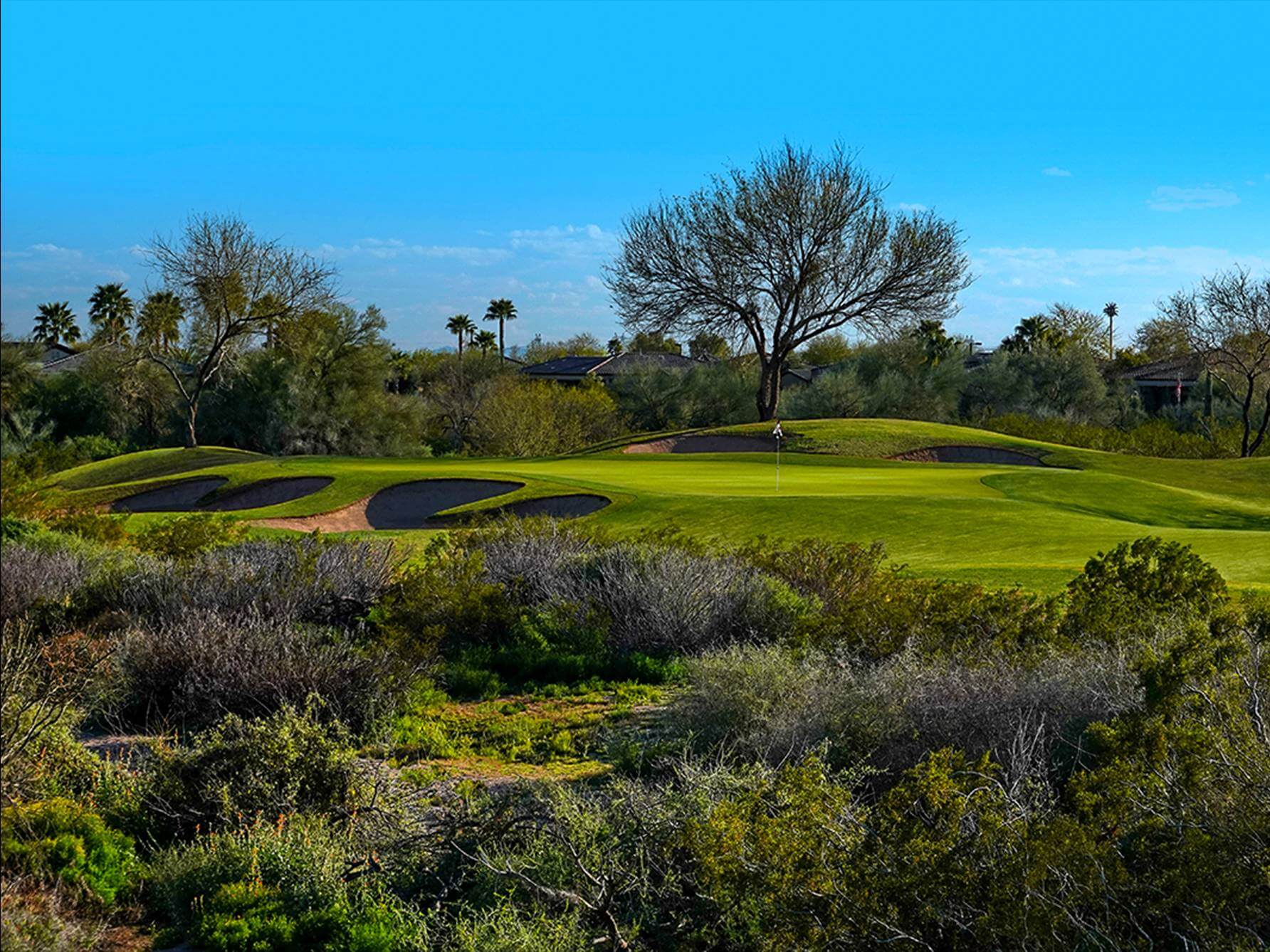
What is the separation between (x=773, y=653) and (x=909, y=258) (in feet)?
131

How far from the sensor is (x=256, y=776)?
23.3 ft

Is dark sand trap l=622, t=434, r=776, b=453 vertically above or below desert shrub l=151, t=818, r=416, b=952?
above

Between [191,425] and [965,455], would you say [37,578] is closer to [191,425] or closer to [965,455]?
[965,455]

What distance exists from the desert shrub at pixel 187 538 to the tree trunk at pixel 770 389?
3284 centimetres

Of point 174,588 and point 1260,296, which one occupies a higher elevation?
point 1260,296

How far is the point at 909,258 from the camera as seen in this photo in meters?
46.4

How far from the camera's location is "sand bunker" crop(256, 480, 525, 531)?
22781mm

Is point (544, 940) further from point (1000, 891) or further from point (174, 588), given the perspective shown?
point (174, 588)

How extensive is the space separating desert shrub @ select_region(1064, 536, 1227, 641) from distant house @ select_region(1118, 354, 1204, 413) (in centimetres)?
5778

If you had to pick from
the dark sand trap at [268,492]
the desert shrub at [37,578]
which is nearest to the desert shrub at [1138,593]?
the desert shrub at [37,578]

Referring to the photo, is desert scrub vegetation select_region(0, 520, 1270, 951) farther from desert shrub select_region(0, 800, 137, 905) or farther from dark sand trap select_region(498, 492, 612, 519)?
dark sand trap select_region(498, 492, 612, 519)

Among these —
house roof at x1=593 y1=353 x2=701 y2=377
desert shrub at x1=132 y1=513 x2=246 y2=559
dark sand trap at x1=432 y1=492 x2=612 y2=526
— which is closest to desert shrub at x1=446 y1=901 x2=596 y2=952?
desert shrub at x1=132 y1=513 x2=246 y2=559

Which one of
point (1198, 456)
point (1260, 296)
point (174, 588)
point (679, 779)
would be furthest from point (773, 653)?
point (1260, 296)

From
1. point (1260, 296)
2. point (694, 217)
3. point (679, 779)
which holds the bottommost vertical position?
point (679, 779)
